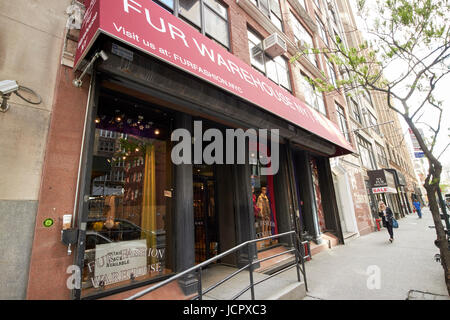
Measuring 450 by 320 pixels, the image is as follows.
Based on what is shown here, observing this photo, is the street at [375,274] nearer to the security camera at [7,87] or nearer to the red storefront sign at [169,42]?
the red storefront sign at [169,42]

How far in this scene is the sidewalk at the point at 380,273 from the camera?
182 inches

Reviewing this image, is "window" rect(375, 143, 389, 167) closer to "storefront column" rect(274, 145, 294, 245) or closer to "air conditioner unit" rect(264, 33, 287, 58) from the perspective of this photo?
"air conditioner unit" rect(264, 33, 287, 58)

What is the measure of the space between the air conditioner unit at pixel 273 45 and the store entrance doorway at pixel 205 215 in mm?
5467

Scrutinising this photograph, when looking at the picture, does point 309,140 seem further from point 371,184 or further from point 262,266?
point 371,184

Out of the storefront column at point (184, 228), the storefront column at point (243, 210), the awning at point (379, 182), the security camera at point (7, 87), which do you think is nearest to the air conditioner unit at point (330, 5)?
the awning at point (379, 182)

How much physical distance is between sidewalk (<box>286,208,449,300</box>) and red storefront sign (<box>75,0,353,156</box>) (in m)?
4.41

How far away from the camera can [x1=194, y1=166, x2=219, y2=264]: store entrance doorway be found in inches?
267

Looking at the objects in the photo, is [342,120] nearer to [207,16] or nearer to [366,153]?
[366,153]

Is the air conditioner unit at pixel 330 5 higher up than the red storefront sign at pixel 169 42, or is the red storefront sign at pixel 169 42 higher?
the air conditioner unit at pixel 330 5

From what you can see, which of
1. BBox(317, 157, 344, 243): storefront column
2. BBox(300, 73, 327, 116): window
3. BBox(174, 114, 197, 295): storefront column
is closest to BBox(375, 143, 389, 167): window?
BBox(300, 73, 327, 116): window

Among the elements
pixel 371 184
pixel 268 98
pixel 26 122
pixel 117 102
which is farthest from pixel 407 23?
pixel 371 184

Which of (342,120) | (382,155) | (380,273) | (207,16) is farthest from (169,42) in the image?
(382,155)
